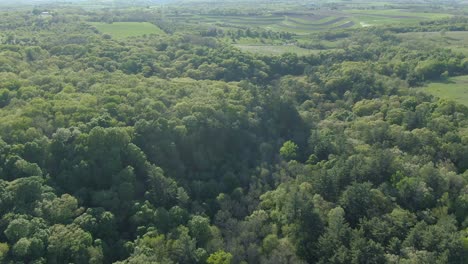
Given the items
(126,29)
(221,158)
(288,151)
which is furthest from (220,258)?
(126,29)

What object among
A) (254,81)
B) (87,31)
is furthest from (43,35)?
(254,81)

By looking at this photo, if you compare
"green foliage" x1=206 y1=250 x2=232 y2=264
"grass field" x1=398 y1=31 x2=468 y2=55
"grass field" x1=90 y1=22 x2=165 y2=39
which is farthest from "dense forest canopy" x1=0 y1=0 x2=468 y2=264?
"grass field" x1=90 y1=22 x2=165 y2=39

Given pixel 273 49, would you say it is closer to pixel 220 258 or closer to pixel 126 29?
pixel 126 29

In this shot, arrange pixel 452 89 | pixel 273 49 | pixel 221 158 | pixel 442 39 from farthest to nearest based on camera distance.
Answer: pixel 442 39 → pixel 273 49 → pixel 452 89 → pixel 221 158

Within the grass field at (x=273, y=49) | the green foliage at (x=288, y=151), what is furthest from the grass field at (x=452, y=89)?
the grass field at (x=273, y=49)

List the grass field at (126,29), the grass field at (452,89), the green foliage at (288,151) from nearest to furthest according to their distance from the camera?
1. the green foliage at (288,151)
2. the grass field at (452,89)
3. the grass field at (126,29)

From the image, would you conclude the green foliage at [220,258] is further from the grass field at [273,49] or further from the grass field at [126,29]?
the grass field at [126,29]

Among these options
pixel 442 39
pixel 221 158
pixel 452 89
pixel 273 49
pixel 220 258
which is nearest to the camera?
pixel 220 258
